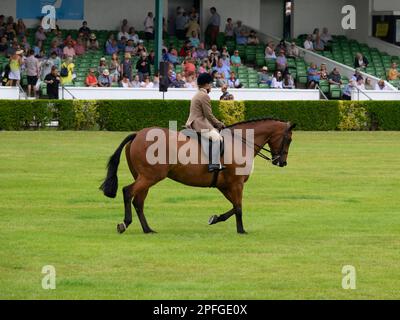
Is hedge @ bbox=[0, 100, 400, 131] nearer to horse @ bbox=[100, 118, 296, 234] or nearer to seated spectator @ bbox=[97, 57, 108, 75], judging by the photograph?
seated spectator @ bbox=[97, 57, 108, 75]

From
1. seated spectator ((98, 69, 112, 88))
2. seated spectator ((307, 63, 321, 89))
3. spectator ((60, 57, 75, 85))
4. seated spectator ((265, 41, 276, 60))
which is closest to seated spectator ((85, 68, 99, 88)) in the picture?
seated spectator ((98, 69, 112, 88))

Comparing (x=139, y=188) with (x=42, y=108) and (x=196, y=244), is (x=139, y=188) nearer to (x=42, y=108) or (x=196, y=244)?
(x=196, y=244)

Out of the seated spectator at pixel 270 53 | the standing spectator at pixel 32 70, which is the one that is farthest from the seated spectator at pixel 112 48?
the seated spectator at pixel 270 53

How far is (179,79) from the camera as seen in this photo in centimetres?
4034

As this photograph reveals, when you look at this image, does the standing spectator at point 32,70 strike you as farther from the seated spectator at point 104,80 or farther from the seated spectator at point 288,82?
the seated spectator at point 288,82

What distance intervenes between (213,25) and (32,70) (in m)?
10.3

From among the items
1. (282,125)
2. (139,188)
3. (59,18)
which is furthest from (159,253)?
(59,18)

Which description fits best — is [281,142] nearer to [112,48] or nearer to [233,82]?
[233,82]

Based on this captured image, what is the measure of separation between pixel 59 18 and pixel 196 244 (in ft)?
102

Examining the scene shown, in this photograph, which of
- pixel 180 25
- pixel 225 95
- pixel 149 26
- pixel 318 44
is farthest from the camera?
pixel 318 44

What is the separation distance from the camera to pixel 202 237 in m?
16.2

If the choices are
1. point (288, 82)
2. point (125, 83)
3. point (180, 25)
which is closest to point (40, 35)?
point (125, 83)

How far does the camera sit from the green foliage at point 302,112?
38.7 meters

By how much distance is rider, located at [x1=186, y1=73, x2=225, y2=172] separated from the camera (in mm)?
16672
